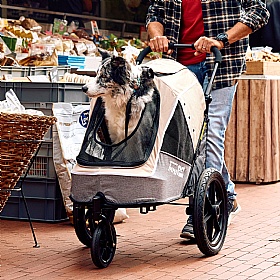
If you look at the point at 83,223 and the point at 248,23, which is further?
the point at 248,23

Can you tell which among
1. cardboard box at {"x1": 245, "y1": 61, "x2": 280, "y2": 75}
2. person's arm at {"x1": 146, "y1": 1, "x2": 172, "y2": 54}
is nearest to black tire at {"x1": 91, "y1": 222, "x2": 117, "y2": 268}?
person's arm at {"x1": 146, "y1": 1, "x2": 172, "y2": 54}

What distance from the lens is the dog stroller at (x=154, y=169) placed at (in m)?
4.96

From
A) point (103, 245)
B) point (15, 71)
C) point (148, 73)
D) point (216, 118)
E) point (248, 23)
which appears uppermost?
point (248, 23)

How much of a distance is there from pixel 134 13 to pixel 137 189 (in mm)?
8268

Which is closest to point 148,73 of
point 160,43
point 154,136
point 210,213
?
point 154,136

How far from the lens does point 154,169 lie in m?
4.96

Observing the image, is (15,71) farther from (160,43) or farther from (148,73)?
(148,73)

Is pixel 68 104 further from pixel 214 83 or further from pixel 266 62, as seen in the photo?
pixel 266 62

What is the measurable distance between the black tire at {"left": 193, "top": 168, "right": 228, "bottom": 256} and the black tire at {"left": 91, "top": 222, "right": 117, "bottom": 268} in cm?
57

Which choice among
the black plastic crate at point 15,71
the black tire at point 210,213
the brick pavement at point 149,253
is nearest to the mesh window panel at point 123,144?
the black tire at point 210,213

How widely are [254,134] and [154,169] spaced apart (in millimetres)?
4344

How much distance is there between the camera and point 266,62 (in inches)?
358

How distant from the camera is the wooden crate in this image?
9070mm

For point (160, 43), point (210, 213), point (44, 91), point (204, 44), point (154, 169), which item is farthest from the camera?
point (44, 91)
